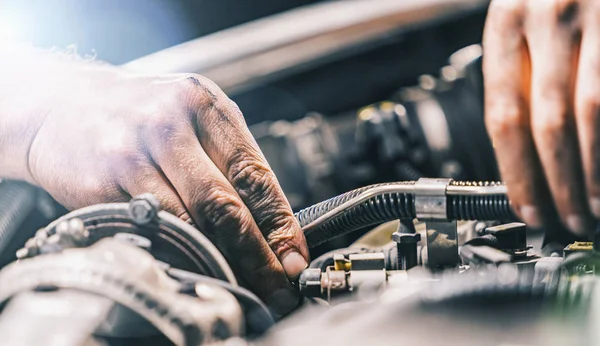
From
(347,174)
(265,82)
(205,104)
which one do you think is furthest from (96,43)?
(205,104)

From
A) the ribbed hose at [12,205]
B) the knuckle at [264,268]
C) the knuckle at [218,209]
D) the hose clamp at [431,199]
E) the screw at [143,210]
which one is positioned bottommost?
the ribbed hose at [12,205]

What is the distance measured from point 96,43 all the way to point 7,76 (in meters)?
0.68

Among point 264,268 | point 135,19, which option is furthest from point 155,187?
point 135,19

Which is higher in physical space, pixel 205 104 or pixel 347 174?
pixel 205 104

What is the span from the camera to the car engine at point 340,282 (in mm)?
416

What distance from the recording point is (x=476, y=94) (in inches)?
48.9

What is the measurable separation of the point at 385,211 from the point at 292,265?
105 mm

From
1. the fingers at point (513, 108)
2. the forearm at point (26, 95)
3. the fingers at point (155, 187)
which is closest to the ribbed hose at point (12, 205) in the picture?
the forearm at point (26, 95)

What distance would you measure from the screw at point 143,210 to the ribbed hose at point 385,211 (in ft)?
0.63

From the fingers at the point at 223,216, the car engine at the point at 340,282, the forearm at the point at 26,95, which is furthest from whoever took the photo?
the forearm at the point at 26,95

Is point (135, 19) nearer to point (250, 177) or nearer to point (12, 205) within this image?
point (12, 205)

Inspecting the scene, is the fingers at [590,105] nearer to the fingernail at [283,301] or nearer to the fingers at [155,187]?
the fingernail at [283,301]

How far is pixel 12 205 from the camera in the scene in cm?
95

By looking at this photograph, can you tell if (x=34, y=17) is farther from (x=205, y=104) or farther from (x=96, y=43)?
(x=205, y=104)
